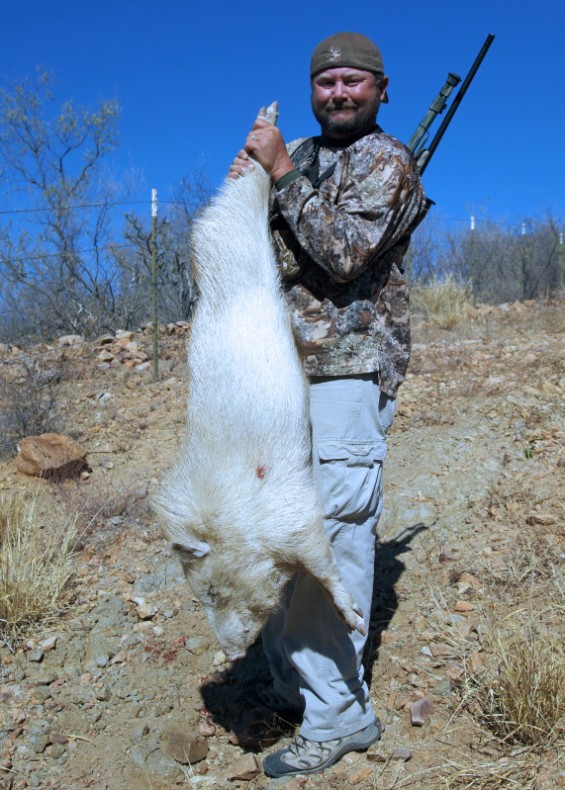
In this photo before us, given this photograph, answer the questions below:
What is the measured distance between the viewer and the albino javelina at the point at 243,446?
1978 mm

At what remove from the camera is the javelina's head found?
2.02 meters

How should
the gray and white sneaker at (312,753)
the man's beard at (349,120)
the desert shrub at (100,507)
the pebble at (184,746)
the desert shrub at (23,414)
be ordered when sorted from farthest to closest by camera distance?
the desert shrub at (23,414) → the desert shrub at (100,507) → the pebble at (184,746) → the gray and white sneaker at (312,753) → the man's beard at (349,120)

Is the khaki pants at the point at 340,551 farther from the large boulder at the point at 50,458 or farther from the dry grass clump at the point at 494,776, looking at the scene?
the large boulder at the point at 50,458

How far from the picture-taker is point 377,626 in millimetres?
3363

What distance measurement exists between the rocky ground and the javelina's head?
711 mm

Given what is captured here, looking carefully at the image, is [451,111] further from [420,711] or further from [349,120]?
[420,711]

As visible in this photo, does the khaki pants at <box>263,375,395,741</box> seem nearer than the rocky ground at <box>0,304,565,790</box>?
Yes

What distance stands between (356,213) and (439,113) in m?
1.00

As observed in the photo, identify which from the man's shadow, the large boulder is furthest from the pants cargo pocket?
the large boulder

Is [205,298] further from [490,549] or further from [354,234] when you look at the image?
[490,549]

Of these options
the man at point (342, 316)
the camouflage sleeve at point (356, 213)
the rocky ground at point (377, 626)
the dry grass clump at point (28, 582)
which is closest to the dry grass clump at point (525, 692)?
the rocky ground at point (377, 626)

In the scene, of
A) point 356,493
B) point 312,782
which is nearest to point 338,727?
point 312,782

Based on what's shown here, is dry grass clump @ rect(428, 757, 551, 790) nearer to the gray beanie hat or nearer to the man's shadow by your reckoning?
the man's shadow

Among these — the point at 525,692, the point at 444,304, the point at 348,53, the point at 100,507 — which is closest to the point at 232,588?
the point at 525,692
